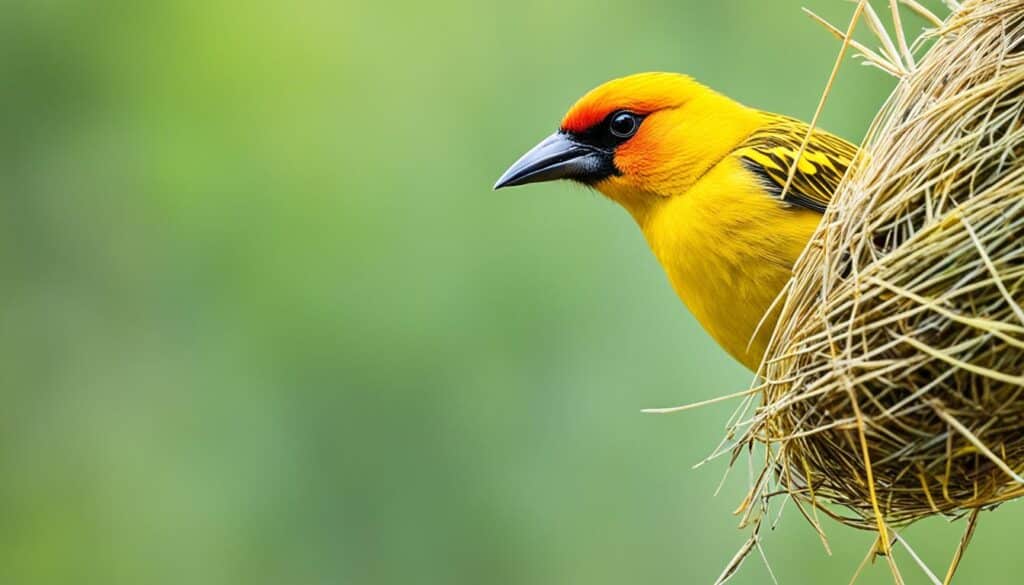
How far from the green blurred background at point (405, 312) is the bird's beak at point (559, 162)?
133 cm

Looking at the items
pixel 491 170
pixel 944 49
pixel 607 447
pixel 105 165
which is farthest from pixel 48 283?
pixel 944 49

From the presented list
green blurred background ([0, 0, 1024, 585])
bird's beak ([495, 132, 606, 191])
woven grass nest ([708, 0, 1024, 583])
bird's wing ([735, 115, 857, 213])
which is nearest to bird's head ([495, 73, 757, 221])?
bird's beak ([495, 132, 606, 191])

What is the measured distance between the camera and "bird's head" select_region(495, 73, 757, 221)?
143 inches

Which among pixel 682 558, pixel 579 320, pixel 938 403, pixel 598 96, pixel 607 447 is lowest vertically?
pixel 682 558

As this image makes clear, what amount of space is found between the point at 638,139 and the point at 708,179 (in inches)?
12.0

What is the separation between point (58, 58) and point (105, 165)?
565 millimetres

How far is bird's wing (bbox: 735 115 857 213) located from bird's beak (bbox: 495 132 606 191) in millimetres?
429

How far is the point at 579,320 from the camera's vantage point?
5188 millimetres

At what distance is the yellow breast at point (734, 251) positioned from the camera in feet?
10.5

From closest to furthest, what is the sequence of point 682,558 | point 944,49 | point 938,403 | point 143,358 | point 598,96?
1. point 938,403
2. point 944,49
3. point 598,96
4. point 682,558
5. point 143,358

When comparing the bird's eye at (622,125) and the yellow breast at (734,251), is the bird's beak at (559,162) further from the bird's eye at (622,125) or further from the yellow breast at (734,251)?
the yellow breast at (734,251)

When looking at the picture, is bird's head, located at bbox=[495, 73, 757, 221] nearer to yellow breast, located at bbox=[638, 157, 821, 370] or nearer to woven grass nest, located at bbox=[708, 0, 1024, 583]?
yellow breast, located at bbox=[638, 157, 821, 370]

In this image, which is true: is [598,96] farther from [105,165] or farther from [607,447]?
[105,165]

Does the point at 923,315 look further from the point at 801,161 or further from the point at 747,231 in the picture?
the point at 801,161
